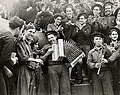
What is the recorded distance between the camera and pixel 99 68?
5496 millimetres

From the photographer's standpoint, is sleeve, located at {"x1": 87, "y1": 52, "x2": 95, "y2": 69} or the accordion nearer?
the accordion

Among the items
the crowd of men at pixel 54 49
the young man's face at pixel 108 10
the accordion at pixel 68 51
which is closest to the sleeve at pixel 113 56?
the crowd of men at pixel 54 49

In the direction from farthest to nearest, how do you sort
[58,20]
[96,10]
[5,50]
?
[96,10] → [58,20] → [5,50]

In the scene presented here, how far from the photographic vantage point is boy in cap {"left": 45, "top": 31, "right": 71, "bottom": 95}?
17.6 ft

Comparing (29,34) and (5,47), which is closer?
(5,47)

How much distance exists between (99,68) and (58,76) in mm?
882

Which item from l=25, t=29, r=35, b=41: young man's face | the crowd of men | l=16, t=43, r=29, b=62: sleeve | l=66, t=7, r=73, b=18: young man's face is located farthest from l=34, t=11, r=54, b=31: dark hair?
l=16, t=43, r=29, b=62: sleeve

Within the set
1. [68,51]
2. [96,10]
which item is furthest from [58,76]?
[96,10]

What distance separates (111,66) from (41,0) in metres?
3.02

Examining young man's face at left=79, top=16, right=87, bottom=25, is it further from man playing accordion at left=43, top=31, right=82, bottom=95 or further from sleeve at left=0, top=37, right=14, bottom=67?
sleeve at left=0, top=37, right=14, bottom=67

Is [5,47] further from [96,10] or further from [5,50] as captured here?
[96,10]

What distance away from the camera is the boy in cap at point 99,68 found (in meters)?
A: 5.49

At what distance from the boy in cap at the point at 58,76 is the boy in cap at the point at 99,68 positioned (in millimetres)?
582

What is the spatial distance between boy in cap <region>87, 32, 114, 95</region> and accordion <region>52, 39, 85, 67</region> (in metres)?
0.26
